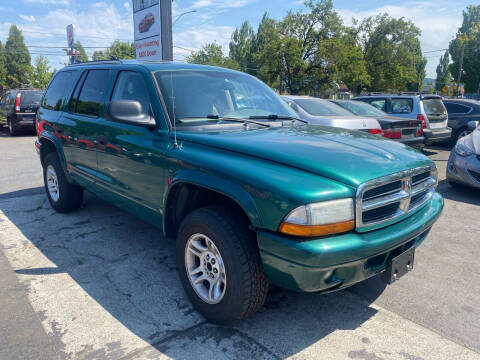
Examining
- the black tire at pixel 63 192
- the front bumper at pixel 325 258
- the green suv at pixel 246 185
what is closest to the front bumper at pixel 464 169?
the green suv at pixel 246 185

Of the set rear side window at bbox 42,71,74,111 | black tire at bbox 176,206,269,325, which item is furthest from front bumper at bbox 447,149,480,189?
rear side window at bbox 42,71,74,111

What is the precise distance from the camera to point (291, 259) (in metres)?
2.14

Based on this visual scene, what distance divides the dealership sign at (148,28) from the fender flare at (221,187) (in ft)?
41.6

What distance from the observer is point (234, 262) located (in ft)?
7.68

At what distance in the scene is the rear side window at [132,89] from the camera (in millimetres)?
3302

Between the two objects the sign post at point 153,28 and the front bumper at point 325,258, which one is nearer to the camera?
the front bumper at point 325,258

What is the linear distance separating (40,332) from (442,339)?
274 cm

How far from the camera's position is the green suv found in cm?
217

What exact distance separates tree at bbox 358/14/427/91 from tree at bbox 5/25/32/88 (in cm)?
4383

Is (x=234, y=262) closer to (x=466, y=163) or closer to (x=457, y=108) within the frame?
(x=466, y=163)

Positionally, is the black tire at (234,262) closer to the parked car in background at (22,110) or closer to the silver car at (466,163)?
the silver car at (466,163)

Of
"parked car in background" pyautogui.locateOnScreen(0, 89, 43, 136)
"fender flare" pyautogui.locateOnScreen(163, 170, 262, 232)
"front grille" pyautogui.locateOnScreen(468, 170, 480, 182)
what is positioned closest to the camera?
"fender flare" pyautogui.locateOnScreen(163, 170, 262, 232)

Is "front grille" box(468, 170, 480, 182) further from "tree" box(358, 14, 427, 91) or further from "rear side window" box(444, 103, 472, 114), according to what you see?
"tree" box(358, 14, 427, 91)

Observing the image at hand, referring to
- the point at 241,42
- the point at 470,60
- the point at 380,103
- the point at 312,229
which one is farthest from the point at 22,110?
the point at 241,42
